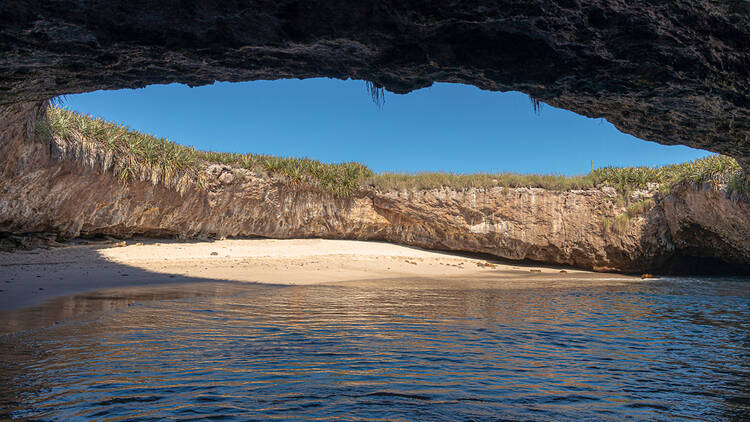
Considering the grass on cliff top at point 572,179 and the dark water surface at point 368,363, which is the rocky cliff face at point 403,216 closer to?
the grass on cliff top at point 572,179

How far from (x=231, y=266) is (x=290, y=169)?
5.95 m

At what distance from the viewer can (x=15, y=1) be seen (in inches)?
122

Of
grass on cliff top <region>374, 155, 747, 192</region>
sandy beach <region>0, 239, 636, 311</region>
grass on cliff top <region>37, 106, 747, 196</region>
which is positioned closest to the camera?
sandy beach <region>0, 239, 636, 311</region>

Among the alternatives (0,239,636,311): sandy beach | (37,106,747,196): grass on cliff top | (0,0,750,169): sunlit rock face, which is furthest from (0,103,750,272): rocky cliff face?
(0,0,750,169): sunlit rock face

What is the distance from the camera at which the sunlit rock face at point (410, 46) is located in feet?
11.2

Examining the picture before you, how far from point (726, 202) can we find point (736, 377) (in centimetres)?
1182

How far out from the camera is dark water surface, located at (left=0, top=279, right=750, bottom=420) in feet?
8.84

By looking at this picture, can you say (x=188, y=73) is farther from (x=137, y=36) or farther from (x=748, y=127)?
(x=748, y=127)

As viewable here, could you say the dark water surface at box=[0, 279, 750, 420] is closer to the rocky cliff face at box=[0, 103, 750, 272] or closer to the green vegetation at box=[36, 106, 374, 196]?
the rocky cliff face at box=[0, 103, 750, 272]

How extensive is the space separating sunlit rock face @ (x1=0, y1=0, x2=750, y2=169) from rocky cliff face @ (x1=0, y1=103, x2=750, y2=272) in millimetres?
7793

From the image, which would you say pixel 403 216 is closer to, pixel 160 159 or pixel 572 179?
pixel 572 179

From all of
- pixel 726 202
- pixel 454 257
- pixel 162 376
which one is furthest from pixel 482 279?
pixel 162 376

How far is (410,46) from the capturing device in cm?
399

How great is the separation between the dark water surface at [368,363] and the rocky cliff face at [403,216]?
6.60 metres
